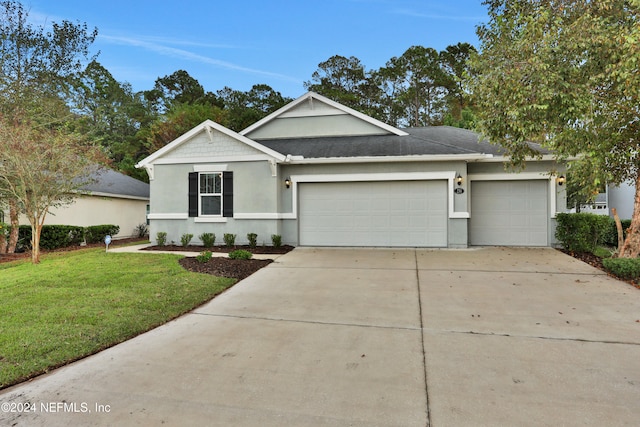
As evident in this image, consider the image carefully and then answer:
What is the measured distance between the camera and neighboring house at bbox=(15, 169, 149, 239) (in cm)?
1255

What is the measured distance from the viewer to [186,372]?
2838 mm

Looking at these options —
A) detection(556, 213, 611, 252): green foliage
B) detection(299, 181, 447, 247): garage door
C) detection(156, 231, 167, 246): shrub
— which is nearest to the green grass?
detection(156, 231, 167, 246): shrub

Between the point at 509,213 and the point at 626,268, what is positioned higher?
the point at 509,213

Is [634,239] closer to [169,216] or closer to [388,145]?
[388,145]


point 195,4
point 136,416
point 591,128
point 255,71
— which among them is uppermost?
point 255,71

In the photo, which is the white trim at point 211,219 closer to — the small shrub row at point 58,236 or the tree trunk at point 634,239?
the small shrub row at point 58,236

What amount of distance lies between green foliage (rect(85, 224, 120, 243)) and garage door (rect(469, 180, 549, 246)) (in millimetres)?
13825

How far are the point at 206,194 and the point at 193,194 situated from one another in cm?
40

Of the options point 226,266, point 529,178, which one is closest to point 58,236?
point 226,266

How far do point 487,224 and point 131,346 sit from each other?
394 inches

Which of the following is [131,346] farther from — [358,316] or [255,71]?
[255,71]

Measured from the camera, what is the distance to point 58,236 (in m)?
11.3

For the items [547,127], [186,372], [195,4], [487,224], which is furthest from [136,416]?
[195,4]

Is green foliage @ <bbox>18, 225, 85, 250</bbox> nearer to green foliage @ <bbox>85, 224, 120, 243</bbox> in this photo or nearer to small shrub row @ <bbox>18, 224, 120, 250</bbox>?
small shrub row @ <bbox>18, 224, 120, 250</bbox>
